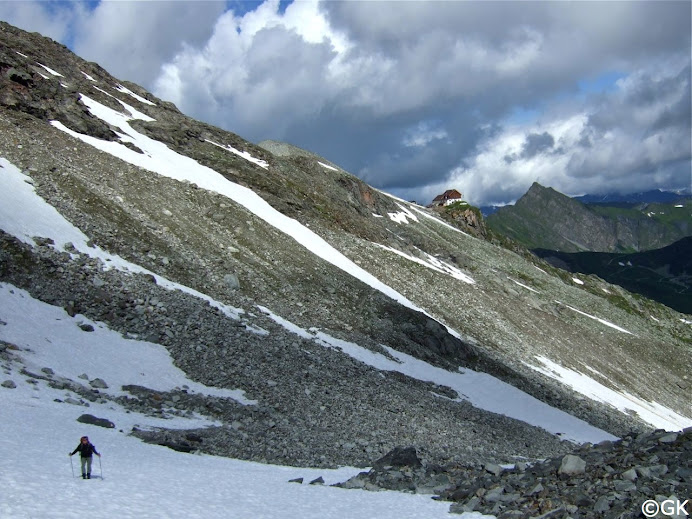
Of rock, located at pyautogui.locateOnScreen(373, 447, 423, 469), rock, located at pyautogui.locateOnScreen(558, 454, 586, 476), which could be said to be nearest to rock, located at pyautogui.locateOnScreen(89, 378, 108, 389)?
rock, located at pyautogui.locateOnScreen(373, 447, 423, 469)

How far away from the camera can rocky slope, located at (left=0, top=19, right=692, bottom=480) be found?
25.4 m

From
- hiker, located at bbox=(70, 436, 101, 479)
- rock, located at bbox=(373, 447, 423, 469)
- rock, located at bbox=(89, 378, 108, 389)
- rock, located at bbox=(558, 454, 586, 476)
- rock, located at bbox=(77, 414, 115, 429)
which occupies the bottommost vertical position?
rock, located at bbox=(373, 447, 423, 469)

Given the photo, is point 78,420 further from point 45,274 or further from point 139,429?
point 45,274

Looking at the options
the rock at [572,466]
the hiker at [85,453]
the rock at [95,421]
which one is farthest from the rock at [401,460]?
the hiker at [85,453]

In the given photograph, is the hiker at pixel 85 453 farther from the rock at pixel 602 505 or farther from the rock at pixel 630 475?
the rock at pixel 630 475

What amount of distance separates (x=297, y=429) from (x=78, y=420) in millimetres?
8517

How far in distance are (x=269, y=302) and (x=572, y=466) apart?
81.7 feet

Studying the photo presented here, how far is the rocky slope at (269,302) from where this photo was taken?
998 inches

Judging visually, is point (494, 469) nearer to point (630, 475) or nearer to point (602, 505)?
point (630, 475)

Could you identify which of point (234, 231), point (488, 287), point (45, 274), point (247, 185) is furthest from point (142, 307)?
point (488, 287)

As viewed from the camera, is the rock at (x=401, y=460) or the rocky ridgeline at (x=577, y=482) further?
the rock at (x=401, y=460)

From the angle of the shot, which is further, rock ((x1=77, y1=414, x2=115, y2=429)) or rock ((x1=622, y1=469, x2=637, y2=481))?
rock ((x1=77, y1=414, x2=115, y2=429))

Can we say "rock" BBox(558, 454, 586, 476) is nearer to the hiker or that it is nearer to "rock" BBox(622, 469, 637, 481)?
"rock" BBox(622, 469, 637, 481)

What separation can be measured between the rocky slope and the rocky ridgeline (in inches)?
192
